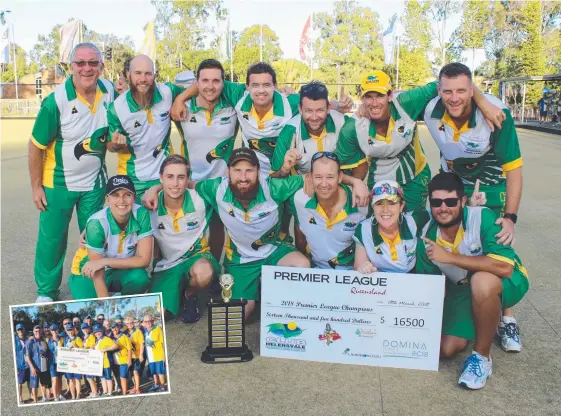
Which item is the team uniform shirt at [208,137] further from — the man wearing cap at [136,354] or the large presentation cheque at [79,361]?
the large presentation cheque at [79,361]

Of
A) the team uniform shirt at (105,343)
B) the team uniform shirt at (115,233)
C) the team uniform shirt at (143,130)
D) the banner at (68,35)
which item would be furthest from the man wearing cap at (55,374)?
the banner at (68,35)

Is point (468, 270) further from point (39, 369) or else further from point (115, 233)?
point (39, 369)

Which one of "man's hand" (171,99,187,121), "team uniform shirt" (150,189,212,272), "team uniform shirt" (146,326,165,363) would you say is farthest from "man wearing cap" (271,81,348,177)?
"team uniform shirt" (146,326,165,363)

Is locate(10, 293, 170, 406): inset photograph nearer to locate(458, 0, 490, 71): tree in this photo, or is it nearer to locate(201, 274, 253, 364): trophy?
locate(201, 274, 253, 364): trophy

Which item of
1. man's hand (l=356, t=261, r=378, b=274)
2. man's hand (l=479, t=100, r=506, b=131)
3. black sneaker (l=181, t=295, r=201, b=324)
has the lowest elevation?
black sneaker (l=181, t=295, r=201, b=324)

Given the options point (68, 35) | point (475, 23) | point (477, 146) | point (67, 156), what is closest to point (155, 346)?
point (67, 156)

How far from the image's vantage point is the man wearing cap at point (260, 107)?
4.95 m

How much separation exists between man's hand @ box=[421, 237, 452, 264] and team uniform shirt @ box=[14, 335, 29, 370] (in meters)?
2.59

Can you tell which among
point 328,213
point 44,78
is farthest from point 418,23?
point 328,213

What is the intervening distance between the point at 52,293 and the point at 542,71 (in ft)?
120

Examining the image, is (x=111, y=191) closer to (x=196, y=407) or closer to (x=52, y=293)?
(x=52, y=293)

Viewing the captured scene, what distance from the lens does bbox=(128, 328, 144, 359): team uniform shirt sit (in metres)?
3.16

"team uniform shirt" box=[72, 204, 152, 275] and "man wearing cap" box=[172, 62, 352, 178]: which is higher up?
"man wearing cap" box=[172, 62, 352, 178]

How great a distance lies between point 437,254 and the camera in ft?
11.9
